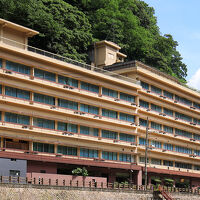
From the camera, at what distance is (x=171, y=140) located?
85500 mm

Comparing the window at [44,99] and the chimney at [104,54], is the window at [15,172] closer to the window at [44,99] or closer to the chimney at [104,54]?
the window at [44,99]

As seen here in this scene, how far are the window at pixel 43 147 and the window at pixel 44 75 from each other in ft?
29.7

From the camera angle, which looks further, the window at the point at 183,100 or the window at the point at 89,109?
the window at the point at 183,100

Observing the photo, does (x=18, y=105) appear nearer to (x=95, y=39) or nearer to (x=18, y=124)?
(x=18, y=124)

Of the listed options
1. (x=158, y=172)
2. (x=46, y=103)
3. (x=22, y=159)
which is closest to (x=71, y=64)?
(x=46, y=103)

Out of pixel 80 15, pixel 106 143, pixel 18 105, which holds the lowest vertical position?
pixel 106 143

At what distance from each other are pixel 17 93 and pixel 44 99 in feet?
14.9

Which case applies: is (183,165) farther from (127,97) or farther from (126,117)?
(127,97)

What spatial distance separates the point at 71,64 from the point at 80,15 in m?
29.6

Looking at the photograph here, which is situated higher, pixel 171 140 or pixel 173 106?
pixel 173 106

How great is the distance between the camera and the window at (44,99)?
59375 millimetres

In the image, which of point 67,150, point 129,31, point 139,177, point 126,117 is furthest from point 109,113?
point 129,31

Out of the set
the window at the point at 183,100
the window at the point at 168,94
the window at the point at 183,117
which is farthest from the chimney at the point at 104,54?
the window at the point at 183,117

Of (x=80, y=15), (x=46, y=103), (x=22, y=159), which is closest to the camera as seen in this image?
(x=22, y=159)
